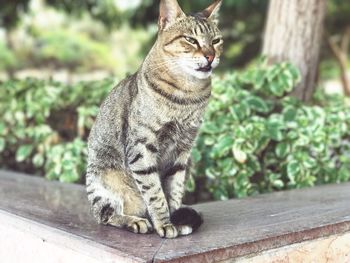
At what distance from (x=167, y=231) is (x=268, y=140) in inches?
62.5

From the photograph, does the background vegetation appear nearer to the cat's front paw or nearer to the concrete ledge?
the concrete ledge

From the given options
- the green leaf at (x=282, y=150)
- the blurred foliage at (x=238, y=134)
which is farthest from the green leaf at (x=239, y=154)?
the green leaf at (x=282, y=150)

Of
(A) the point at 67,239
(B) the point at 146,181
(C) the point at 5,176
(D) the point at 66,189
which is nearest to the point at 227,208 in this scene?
(B) the point at 146,181

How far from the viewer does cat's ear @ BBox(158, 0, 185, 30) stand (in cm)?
231

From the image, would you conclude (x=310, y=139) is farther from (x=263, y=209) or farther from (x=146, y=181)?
(x=146, y=181)

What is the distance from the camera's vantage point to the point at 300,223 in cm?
240

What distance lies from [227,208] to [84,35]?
49.0 ft

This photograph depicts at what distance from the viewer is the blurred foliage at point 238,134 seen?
139 inches

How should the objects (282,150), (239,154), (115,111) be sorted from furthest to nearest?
1. (282,150)
2. (239,154)
3. (115,111)

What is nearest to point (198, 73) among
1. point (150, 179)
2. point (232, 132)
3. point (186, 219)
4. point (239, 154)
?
point (150, 179)

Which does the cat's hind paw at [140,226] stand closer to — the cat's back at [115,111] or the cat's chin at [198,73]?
the cat's back at [115,111]

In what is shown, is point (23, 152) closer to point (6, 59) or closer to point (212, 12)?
point (212, 12)

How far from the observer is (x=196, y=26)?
89.7 inches

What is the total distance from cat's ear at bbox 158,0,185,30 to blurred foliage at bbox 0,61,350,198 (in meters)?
1.27
